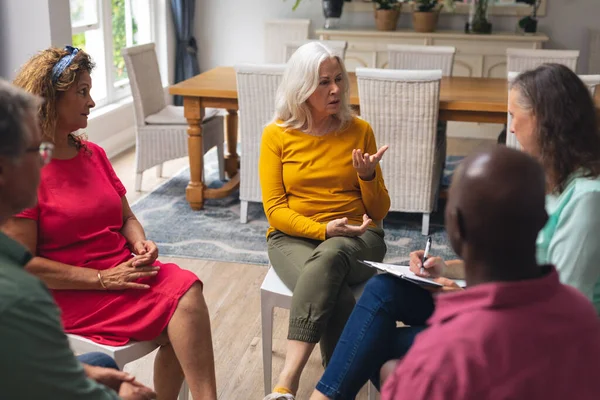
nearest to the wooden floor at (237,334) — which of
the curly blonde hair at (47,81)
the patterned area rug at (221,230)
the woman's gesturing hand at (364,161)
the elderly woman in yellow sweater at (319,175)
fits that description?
the patterned area rug at (221,230)

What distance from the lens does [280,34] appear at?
21.3ft

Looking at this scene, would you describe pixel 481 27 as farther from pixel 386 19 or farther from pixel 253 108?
pixel 253 108

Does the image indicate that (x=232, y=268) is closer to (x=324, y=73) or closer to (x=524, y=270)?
(x=324, y=73)

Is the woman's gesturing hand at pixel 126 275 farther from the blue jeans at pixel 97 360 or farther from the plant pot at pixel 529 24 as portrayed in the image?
the plant pot at pixel 529 24

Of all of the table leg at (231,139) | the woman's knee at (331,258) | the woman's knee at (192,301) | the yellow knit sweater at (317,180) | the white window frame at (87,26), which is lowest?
the table leg at (231,139)

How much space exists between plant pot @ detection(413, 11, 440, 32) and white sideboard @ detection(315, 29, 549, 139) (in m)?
0.07

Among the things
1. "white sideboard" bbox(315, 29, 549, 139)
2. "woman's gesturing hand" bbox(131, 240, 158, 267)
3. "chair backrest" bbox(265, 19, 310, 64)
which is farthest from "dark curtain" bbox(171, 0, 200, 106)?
A: "woman's gesturing hand" bbox(131, 240, 158, 267)

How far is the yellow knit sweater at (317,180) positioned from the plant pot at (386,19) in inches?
152

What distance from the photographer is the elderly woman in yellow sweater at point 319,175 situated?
229 cm

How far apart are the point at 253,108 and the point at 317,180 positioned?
1515 millimetres

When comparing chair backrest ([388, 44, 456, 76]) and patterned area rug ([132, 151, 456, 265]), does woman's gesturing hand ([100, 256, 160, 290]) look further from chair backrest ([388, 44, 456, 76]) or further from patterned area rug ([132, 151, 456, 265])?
chair backrest ([388, 44, 456, 76])

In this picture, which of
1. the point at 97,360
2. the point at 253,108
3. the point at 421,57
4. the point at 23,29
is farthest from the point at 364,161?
the point at 421,57

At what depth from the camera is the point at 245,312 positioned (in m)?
3.02

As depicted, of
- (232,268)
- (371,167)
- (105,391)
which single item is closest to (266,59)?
(232,268)
